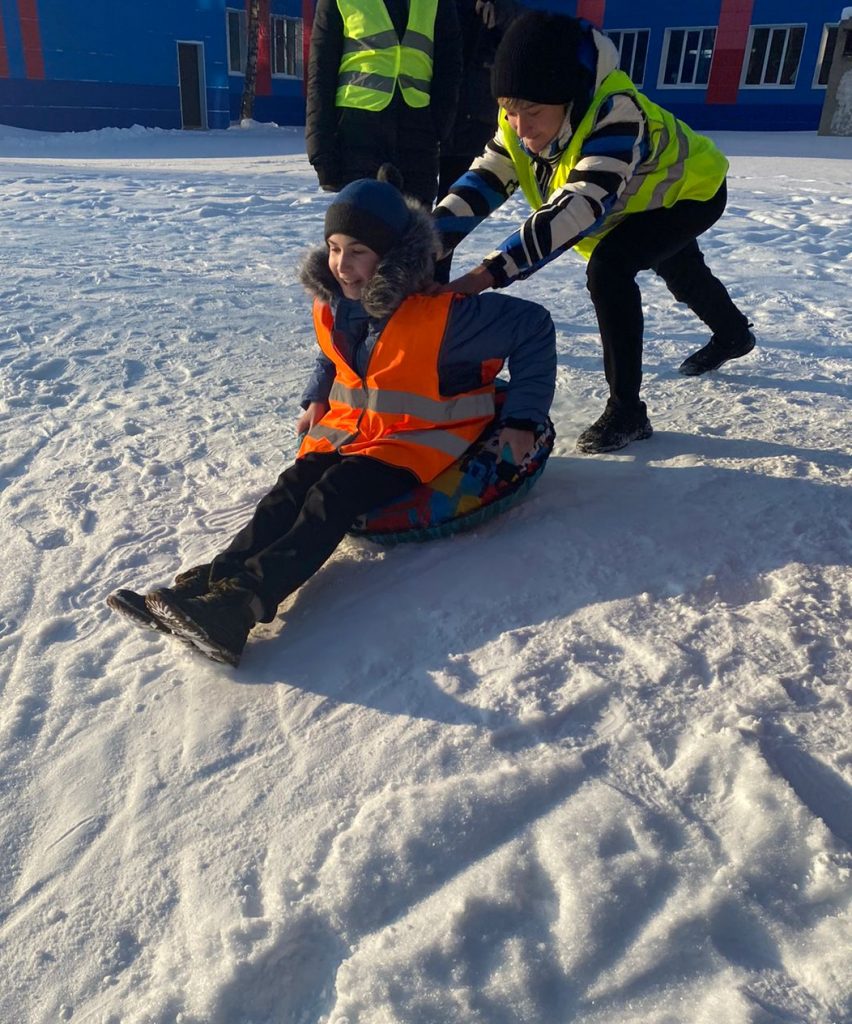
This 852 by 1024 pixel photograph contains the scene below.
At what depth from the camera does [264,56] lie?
18.8 metres

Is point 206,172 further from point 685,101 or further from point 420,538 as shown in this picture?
point 685,101

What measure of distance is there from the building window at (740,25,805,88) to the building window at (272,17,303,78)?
9.58 meters

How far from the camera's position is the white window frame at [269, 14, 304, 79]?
19.0m

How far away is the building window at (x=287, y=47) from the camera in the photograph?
754 inches

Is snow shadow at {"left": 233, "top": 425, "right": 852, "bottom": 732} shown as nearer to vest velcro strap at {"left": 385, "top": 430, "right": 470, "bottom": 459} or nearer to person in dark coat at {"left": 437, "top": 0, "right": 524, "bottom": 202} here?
vest velcro strap at {"left": 385, "top": 430, "right": 470, "bottom": 459}

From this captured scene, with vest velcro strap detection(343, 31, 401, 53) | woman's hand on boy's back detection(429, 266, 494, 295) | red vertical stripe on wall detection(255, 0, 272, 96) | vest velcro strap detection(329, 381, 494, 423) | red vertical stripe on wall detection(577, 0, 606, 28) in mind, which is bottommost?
vest velcro strap detection(329, 381, 494, 423)

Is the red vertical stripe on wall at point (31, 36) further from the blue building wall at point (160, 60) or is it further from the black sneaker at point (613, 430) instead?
the black sneaker at point (613, 430)

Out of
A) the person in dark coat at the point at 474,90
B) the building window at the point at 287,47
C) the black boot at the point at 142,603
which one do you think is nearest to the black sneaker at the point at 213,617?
the black boot at the point at 142,603

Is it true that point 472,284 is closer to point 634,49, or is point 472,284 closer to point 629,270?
point 629,270

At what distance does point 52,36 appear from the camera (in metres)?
16.2

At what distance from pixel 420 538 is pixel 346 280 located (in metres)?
0.73

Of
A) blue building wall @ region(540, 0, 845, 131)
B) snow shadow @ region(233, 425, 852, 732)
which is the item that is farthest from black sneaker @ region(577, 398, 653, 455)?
blue building wall @ region(540, 0, 845, 131)

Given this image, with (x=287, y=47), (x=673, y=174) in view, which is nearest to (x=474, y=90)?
(x=673, y=174)

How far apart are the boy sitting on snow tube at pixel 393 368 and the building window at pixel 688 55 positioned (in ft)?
61.1
